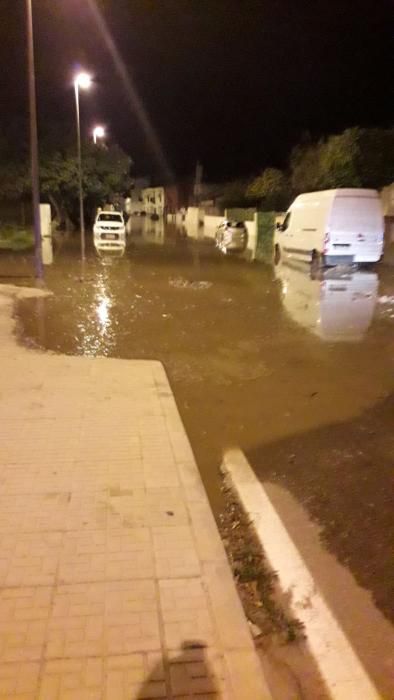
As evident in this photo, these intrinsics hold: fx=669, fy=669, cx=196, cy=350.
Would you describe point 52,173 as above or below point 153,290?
above

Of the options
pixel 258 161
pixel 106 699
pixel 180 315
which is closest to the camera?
pixel 106 699

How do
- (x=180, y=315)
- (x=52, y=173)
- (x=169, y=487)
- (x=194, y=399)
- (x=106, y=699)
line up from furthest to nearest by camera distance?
1. (x=52, y=173)
2. (x=180, y=315)
3. (x=194, y=399)
4. (x=169, y=487)
5. (x=106, y=699)

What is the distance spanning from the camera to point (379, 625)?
143 inches

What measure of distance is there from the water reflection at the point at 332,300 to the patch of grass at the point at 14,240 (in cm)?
1316

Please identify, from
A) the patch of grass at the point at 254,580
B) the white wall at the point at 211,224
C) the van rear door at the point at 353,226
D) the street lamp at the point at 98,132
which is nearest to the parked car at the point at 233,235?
the white wall at the point at 211,224

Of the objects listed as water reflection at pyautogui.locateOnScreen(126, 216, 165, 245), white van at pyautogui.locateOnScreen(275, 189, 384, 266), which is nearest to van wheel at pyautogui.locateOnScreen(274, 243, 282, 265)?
white van at pyautogui.locateOnScreen(275, 189, 384, 266)

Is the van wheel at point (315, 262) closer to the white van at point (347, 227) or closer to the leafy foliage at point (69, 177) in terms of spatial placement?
the white van at point (347, 227)

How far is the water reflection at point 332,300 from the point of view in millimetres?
11711

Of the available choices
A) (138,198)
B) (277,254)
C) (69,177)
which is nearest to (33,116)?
(277,254)

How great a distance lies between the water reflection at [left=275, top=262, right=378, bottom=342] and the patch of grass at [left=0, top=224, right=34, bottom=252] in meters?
13.2

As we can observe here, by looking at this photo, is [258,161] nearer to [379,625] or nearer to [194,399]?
Answer: [194,399]

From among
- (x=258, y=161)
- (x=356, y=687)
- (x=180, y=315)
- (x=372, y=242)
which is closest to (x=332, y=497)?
(x=356, y=687)

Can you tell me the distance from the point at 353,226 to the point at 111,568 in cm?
1825

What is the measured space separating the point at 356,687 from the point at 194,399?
468 cm
